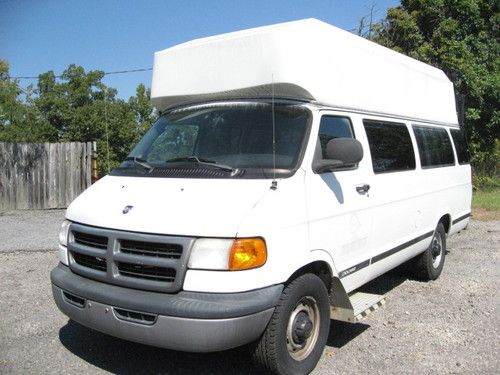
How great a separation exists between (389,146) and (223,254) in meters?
2.74

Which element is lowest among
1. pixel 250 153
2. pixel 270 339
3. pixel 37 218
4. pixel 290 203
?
pixel 37 218

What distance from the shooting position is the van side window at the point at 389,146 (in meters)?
4.94

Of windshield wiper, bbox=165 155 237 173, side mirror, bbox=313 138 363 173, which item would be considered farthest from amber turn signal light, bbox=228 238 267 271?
side mirror, bbox=313 138 363 173

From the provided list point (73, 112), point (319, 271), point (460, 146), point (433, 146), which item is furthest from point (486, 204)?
point (73, 112)

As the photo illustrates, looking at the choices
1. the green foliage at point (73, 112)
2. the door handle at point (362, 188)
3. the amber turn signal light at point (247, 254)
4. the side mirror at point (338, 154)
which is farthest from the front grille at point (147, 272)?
the green foliage at point (73, 112)

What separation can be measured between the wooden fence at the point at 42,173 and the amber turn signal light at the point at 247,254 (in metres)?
11.6

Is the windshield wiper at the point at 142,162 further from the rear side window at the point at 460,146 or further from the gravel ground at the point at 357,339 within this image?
the rear side window at the point at 460,146

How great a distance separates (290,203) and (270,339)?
956mm

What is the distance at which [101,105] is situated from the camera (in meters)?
34.0

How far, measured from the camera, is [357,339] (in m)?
4.68

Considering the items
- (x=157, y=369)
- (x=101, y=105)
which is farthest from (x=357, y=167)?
(x=101, y=105)

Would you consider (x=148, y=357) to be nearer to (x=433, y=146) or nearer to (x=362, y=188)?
(x=362, y=188)

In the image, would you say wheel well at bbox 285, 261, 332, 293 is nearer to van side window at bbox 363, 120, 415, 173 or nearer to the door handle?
the door handle

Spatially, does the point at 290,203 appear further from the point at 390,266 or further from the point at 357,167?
the point at 390,266
